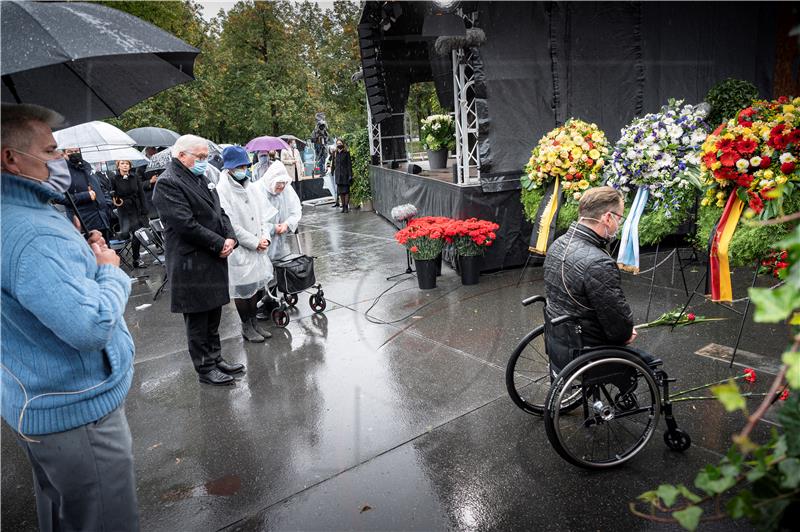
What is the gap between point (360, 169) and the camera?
16.3 m

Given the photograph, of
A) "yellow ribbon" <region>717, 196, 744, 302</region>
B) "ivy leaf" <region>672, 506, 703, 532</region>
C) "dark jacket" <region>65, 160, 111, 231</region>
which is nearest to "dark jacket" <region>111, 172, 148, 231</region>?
"dark jacket" <region>65, 160, 111, 231</region>

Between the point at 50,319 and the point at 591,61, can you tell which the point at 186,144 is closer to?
the point at 50,319

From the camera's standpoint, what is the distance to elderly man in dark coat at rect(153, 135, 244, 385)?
14.1ft

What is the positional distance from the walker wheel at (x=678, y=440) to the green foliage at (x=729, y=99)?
5.76 metres

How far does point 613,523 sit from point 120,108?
350cm

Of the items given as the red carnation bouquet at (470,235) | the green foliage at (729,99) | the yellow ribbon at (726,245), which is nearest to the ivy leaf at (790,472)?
the yellow ribbon at (726,245)

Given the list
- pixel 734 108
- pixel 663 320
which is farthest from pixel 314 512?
pixel 734 108

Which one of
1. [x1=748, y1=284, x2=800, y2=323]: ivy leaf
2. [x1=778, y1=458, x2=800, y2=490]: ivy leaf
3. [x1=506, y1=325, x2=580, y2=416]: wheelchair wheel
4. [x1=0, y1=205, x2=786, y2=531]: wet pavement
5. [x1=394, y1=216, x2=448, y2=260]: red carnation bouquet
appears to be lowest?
[x1=0, y1=205, x2=786, y2=531]: wet pavement

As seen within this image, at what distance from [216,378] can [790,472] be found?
4.41 metres

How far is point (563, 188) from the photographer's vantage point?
6.26 m

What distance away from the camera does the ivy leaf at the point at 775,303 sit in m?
0.87

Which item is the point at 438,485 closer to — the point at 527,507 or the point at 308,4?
the point at 527,507

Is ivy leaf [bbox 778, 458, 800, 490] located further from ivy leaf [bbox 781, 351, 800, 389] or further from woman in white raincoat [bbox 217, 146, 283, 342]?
woman in white raincoat [bbox 217, 146, 283, 342]

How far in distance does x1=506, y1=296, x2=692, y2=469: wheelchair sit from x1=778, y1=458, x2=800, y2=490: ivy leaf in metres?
1.85
